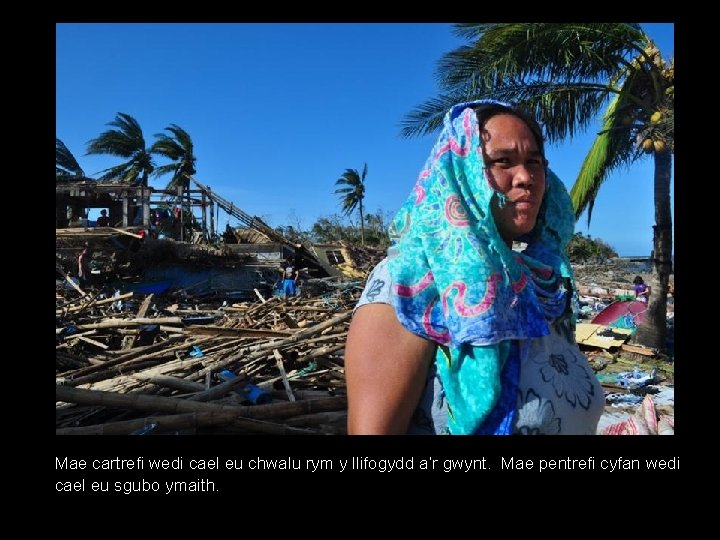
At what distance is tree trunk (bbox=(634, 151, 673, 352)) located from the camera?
760 cm

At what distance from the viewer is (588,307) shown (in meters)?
11.5

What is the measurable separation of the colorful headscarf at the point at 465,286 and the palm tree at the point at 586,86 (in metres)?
6.10

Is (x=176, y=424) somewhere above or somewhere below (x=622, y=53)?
below

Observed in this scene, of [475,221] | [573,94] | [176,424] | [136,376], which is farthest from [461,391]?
[573,94]

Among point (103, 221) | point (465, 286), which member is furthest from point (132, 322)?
point (103, 221)

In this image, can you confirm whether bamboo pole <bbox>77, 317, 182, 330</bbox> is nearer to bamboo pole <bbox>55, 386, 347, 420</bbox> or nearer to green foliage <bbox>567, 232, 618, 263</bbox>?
bamboo pole <bbox>55, 386, 347, 420</bbox>

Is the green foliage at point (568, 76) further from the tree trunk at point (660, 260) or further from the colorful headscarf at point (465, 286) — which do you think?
the colorful headscarf at point (465, 286)

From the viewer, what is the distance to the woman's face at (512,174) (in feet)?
4.34

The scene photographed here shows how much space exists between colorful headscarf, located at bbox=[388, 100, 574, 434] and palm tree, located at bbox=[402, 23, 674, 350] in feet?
20.0

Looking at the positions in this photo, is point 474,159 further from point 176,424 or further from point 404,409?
point 176,424

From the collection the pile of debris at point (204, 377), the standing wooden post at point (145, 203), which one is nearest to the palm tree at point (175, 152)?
the standing wooden post at point (145, 203)

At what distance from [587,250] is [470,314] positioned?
32225mm
